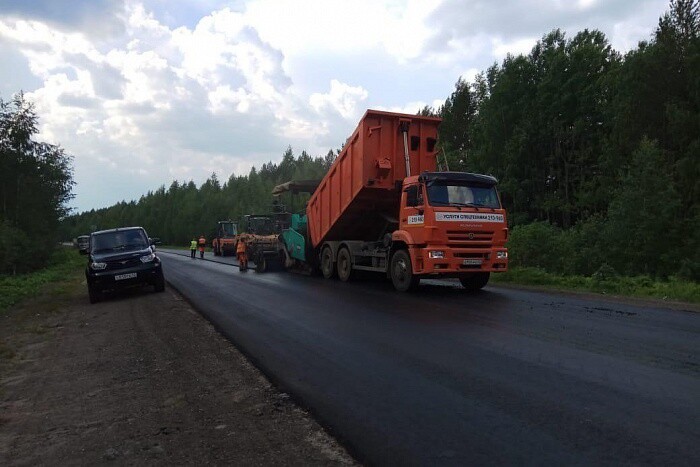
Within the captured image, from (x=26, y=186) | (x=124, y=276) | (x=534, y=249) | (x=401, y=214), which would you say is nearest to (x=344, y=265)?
(x=401, y=214)

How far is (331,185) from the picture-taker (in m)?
16.5

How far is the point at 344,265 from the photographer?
16.3 m

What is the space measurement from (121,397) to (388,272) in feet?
29.2

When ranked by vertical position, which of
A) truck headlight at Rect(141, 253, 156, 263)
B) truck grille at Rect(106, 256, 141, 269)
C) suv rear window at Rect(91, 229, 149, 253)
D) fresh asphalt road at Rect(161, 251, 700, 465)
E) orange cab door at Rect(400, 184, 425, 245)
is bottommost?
fresh asphalt road at Rect(161, 251, 700, 465)

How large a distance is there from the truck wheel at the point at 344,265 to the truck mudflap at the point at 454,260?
379cm

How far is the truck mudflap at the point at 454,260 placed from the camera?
11.9 metres

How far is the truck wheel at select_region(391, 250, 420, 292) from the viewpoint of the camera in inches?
497

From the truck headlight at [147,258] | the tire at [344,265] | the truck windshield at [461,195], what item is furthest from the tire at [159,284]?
the truck windshield at [461,195]

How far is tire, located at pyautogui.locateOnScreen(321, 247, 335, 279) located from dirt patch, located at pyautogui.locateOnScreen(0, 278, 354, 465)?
313 inches

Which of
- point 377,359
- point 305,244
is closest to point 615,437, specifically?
point 377,359

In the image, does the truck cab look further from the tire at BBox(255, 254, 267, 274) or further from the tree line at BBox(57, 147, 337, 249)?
the tree line at BBox(57, 147, 337, 249)

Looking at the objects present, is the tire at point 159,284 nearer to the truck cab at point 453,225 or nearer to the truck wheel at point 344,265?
the truck wheel at point 344,265

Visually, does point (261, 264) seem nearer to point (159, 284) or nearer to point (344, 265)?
point (344, 265)

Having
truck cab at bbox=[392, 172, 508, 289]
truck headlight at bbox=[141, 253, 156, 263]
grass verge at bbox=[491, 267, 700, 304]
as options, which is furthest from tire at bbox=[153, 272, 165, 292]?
grass verge at bbox=[491, 267, 700, 304]
